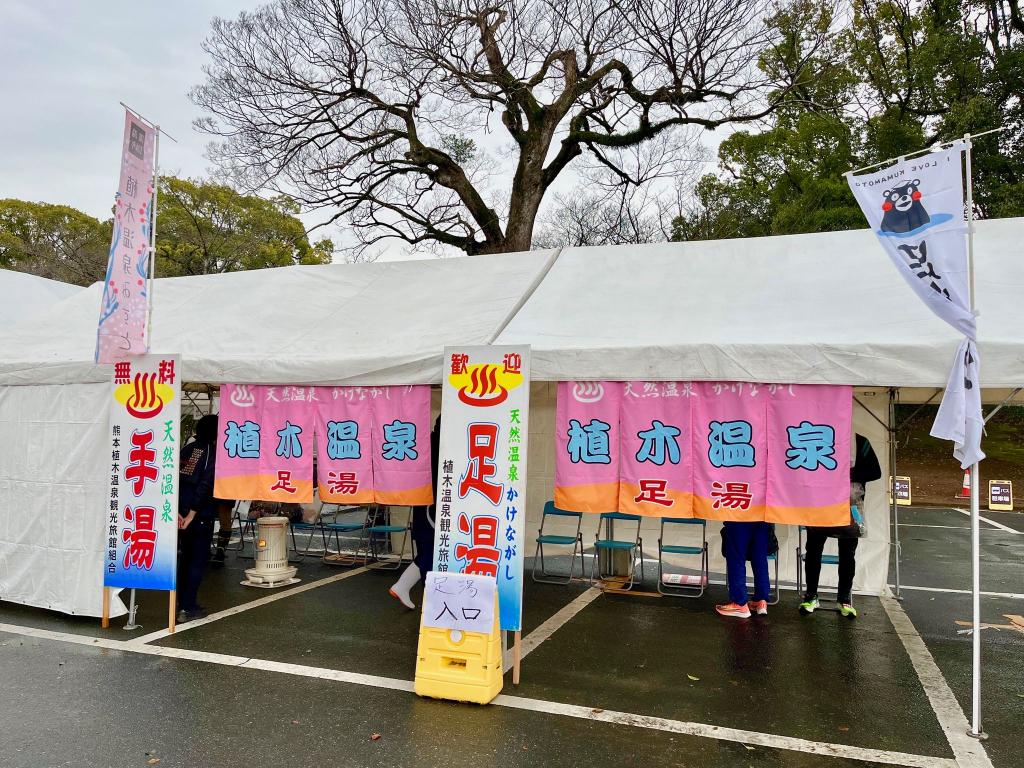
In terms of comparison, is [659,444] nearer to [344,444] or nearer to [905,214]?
[905,214]

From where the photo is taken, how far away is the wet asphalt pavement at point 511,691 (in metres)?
3.49

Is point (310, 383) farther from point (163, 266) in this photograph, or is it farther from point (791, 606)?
point (163, 266)

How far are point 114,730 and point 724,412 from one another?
4237 millimetres

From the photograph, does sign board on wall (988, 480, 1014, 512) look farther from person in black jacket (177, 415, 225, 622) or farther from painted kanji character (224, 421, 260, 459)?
person in black jacket (177, 415, 225, 622)

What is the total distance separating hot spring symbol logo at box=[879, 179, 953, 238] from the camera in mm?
3760

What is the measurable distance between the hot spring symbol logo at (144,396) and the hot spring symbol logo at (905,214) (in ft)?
17.3

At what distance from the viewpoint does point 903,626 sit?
19.1 feet

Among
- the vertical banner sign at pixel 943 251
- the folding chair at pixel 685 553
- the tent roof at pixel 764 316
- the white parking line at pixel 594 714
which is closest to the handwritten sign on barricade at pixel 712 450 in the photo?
the tent roof at pixel 764 316

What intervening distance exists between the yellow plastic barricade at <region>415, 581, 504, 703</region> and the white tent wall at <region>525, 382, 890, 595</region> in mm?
3219

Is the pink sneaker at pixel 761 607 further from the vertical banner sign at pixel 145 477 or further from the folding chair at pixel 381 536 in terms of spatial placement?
the vertical banner sign at pixel 145 477

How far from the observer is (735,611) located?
600 centimetres

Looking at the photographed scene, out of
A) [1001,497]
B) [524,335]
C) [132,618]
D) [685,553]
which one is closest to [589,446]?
[524,335]

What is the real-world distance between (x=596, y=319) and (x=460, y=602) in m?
2.41

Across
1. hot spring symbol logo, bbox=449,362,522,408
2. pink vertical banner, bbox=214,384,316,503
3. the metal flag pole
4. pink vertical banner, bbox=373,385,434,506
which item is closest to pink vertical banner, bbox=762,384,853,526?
hot spring symbol logo, bbox=449,362,522,408
